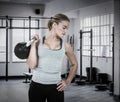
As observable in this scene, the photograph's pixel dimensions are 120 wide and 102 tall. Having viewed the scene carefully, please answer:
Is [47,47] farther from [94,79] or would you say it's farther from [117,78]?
[94,79]

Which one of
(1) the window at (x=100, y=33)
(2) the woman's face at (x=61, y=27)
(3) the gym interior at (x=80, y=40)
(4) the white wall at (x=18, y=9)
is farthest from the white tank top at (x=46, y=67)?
(4) the white wall at (x=18, y=9)

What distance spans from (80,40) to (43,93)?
284 inches

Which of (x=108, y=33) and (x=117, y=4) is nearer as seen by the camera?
(x=117, y=4)

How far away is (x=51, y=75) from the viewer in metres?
1.70

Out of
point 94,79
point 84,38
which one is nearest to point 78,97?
point 94,79

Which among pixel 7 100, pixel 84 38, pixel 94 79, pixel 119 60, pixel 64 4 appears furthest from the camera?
pixel 84 38

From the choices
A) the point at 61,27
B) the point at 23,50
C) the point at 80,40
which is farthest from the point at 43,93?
the point at 80,40

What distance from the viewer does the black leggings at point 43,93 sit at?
5.53 ft

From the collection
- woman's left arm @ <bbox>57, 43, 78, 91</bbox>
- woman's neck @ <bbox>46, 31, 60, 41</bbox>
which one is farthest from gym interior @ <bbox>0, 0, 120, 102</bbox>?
woman's neck @ <bbox>46, 31, 60, 41</bbox>

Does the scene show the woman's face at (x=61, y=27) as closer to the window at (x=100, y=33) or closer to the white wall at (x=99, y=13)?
the white wall at (x=99, y=13)

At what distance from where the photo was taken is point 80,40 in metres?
8.84

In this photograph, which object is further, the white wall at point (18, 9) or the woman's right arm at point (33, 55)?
the white wall at point (18, 9)

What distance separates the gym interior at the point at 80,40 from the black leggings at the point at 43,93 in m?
4.59

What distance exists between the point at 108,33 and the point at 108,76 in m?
1.39
